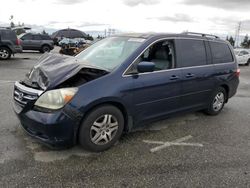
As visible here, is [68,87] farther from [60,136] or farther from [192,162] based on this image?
[192,162]

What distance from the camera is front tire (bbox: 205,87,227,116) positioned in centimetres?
→ 572

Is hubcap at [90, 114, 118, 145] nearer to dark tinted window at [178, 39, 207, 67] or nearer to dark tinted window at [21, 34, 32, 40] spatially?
dark tinted window at [178, 39, 207, 67]

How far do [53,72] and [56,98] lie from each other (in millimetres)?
475

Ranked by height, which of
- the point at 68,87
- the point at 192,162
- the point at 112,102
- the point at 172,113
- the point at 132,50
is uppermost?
the point at 132,50

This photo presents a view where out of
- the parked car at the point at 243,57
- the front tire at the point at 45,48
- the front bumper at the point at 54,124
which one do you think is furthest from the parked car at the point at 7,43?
the parked car at the point at 243,57

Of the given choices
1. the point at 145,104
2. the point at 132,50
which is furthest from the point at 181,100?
the point at 132,50

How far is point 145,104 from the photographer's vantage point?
4250 millimetres

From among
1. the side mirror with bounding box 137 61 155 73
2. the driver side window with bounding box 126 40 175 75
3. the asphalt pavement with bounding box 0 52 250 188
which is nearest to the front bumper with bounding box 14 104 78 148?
the asphalt pavement with bounding box 0 52 250 188

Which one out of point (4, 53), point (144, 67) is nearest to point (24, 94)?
point (144, 67)

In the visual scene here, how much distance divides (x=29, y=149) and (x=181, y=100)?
260cm

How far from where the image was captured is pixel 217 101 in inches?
233

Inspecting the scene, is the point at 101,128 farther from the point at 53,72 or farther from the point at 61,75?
the point at 53,72

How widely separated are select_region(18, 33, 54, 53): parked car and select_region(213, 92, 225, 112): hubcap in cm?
1947

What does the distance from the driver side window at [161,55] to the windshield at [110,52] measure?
0.73ft
